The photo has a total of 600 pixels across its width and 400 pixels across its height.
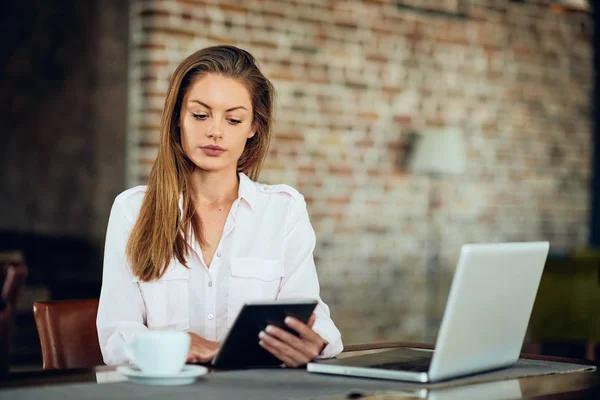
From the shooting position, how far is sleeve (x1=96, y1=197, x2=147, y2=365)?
211cm

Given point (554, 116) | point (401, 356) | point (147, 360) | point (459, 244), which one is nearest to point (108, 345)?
point (147, 360)

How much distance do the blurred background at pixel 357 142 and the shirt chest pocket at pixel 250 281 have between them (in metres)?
2.91

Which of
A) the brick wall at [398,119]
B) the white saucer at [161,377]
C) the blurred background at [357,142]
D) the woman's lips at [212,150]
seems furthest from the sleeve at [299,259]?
the blurred background at [357,142]

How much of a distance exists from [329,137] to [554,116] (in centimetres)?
220

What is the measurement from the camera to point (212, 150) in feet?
7.48

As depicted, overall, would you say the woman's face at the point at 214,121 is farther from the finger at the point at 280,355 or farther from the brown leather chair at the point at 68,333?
the finger at the point at 280,355

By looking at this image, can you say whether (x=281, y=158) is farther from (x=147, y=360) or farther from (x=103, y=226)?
(x=147, y=360)

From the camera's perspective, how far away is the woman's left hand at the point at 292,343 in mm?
1891

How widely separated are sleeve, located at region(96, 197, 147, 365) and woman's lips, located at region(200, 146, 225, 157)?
0.74 ft

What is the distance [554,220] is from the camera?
7441 mm

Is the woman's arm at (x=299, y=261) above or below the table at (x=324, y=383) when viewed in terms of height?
above

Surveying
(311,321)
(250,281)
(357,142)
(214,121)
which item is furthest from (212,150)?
(357,142)

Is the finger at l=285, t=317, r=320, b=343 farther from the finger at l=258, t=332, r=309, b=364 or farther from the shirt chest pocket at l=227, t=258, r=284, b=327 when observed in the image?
the shirt chest pocket at l=227, t=258, r=284, b=327

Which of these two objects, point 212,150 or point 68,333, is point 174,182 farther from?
point 68,333
